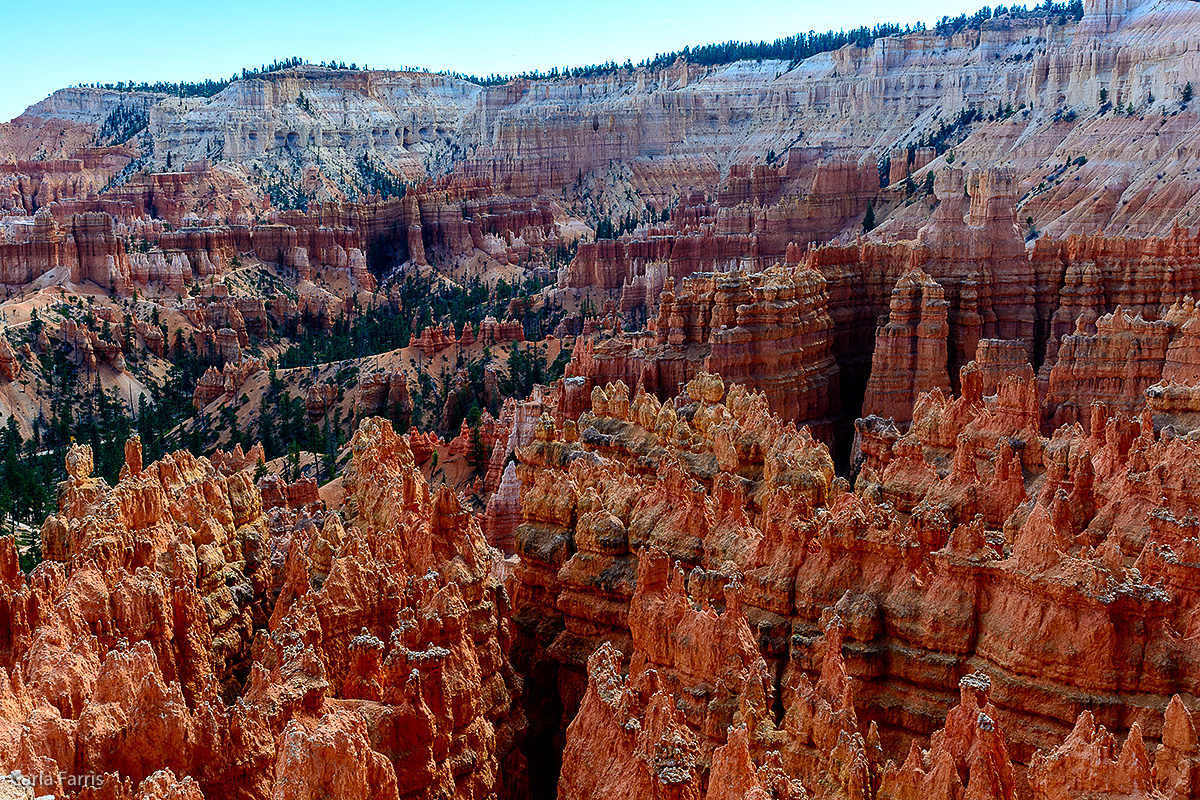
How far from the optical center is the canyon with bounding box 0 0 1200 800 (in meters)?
13.2

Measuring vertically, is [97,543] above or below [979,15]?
below

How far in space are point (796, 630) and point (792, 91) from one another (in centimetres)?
12813

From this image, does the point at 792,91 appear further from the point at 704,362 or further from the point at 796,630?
the point at 796,630

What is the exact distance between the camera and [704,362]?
128 ft

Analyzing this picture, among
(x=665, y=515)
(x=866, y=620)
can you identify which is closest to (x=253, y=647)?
(x=665, y=515)

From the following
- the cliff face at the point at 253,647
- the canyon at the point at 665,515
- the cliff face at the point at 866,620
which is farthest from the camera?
the canyon at the point at 665,515

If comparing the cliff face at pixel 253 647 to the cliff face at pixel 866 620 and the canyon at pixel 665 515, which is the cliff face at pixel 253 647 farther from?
the cliff face at pixel 866 620

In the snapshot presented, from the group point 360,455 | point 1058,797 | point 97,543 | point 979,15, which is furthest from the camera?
point 979,15

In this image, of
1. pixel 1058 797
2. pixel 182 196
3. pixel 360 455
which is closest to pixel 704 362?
pixel 360 455

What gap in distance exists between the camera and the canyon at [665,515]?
43.5ft

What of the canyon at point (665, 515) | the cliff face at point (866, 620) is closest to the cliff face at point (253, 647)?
the canyon at point (665, 515)

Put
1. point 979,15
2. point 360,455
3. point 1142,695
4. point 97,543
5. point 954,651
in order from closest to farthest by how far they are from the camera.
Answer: point 1142,695 < point 954,651 < point 97,543 < point 360,455 < point 979,15

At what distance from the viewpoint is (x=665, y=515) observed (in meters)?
19.6

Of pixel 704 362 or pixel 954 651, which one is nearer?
pixel 954 651
